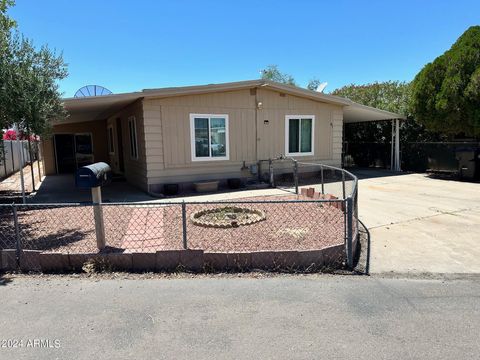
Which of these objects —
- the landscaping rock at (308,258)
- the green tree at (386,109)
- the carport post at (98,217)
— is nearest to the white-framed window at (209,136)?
the carport post at (98,217)

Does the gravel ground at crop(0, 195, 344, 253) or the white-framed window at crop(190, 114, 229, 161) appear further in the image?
the white-framed window at crop(190, 114, 229, 161)

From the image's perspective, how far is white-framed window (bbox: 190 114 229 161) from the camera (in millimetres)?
10609

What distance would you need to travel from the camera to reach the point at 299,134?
12.5 m

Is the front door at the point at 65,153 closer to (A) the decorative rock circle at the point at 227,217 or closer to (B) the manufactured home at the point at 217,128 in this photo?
(B) the manufactured home at the point at 217,128

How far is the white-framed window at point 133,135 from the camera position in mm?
11289

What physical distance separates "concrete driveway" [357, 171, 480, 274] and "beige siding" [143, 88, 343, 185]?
3122 mm

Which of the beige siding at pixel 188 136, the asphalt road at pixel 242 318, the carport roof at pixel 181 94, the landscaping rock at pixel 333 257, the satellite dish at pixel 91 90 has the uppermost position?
the satellite dish at pixel 91 90

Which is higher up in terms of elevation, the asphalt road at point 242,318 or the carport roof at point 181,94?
the carport roof at point 181,94

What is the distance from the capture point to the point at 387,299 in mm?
3508

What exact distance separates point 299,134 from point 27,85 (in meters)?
8.48

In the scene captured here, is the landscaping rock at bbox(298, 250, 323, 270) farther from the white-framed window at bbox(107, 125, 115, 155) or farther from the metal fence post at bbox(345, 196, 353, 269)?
the white-framed window at bbox(107, 125, 115, 155)

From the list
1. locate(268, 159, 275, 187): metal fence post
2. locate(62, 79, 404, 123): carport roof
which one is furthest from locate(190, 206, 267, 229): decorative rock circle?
locate(62, 79, 404, 123): carport roof

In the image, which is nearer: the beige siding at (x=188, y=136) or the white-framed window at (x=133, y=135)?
the beige siding at (x=188, y=136)

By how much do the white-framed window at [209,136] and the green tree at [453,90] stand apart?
7.81 meters
